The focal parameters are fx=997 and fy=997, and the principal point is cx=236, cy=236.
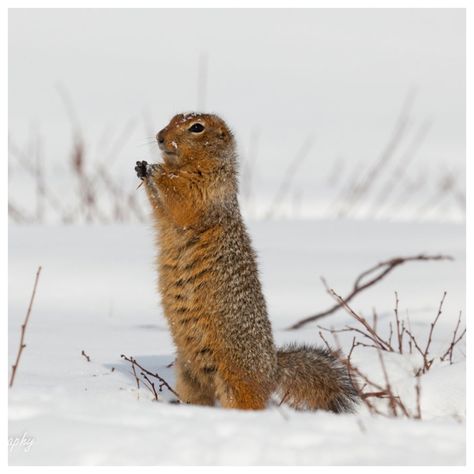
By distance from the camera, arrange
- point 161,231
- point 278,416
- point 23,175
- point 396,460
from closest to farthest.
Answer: point 396,460 < point 278,416 < point 161,231 < point 23,175

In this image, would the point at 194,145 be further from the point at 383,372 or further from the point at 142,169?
the point at 383,372

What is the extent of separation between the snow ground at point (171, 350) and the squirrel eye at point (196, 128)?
4.52 feet

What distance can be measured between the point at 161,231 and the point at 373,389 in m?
1.44

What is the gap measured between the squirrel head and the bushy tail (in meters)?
1.20

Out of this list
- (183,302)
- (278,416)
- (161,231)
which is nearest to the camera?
(278,416)

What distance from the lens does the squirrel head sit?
5.62m

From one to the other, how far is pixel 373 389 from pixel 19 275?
11.7 feet

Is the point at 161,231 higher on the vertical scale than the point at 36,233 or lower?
higher

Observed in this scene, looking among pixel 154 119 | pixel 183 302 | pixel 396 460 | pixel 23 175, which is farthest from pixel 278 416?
pixel 154 119

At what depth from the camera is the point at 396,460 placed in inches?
139

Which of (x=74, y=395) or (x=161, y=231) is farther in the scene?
(x=161, y=231)

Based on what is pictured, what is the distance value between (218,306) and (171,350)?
1487 mm

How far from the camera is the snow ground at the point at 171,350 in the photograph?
359 cm

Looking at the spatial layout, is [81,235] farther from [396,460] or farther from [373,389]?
[396,460]
